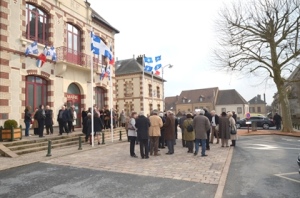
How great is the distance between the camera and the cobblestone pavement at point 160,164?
606 cm

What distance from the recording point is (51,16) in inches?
565

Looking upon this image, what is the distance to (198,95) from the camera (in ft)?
201

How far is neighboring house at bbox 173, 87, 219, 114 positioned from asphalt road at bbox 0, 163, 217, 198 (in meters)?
53.6

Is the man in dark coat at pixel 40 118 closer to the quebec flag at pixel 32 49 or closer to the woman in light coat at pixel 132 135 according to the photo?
the quebec flag at pixel 32 49

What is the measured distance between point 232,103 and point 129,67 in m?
34.1

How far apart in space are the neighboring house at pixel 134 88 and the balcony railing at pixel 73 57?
13489 millimetres

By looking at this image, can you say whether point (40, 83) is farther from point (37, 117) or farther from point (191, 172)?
point (191, 172)

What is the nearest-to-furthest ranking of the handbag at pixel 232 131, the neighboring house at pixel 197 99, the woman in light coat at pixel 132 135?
the woman in light coat at pixel 132 135 < the handbag at pixel 232 131 < the neighboring house at pixel 197 99

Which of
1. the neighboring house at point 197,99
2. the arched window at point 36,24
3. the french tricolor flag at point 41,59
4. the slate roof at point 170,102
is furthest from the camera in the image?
the slate roof at point 170,102

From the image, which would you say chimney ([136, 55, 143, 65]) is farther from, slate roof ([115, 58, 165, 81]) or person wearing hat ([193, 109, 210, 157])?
person wearing hat ([193, 109, 210, 157])

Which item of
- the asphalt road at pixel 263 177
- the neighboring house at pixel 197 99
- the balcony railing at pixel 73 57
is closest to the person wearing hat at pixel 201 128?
the asphalt road at pixel 263 177

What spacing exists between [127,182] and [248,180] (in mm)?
2922

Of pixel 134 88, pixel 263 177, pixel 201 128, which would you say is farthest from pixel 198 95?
pixel 263 177

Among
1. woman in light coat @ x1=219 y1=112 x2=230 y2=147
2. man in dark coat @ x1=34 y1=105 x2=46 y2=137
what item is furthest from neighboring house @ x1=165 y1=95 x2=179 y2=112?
man in dark coat @ x1=34 y1=105 x2=46 y2=137
